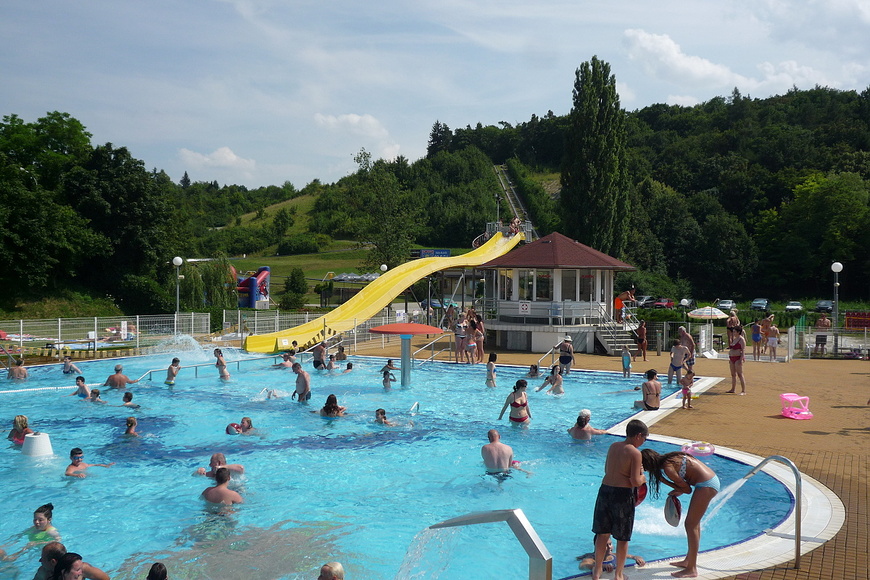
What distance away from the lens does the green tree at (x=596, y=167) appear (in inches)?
1763

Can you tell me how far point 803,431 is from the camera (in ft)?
39.7

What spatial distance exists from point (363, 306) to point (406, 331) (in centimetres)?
1250

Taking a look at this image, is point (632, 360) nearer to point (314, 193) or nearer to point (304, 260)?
point (304, 260)

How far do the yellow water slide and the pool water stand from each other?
826 cm

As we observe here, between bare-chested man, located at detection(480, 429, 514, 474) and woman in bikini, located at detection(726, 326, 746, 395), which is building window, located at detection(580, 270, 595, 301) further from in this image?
bare-chested man, located at detection(480, 429, 514, 474)

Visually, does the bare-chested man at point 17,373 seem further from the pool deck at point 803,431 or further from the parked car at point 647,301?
the parked car at point 647,301

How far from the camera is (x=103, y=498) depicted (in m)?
10.2

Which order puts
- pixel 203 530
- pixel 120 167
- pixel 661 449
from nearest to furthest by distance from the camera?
pixel 203 530 < pixel 661 449 < pixel 120 167

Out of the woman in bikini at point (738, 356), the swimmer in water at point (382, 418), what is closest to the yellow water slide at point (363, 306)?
the swimmer in water at point (382, 418)

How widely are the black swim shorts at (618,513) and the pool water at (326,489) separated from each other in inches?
50.7

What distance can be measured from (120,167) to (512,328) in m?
24.7

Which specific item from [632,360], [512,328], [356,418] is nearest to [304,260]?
[512,328]

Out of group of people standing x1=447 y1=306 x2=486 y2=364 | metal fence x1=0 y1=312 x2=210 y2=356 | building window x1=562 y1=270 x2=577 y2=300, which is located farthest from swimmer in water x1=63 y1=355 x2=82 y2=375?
building window x1=562 y1=270 x2=577 y2=300

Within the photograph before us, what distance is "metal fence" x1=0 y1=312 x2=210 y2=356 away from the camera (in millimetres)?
24391
